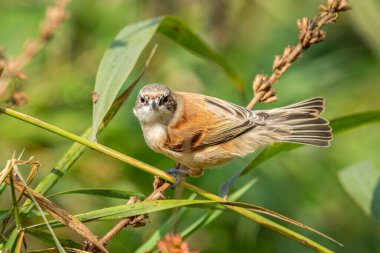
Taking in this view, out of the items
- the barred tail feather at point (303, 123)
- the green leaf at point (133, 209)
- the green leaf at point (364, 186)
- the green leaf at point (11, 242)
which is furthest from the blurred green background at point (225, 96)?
the green leaf at point (11, 242)

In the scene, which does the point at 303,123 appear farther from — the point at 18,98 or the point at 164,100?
the point at 18,98

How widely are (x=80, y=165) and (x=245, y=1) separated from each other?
2872 mm

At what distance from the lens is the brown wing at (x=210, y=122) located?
380cm

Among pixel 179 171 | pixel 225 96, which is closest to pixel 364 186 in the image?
pixel 179 171

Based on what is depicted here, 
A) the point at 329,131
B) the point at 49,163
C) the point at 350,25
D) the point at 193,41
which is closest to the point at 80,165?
the point at 49,163

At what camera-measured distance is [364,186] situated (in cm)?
307

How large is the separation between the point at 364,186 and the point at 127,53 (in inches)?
48.3

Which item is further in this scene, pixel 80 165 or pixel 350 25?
pixel 350 25

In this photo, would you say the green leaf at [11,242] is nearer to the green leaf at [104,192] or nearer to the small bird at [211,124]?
the green leaf at [104,192]

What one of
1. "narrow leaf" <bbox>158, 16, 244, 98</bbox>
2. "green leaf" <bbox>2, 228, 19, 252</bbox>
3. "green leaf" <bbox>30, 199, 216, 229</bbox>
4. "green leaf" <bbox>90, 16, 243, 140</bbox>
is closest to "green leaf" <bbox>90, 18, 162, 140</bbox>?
"green leaf" <bbox>90, 16, 243, 140</bbox>

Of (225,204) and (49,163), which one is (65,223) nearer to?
(225,204)

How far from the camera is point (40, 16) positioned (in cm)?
614

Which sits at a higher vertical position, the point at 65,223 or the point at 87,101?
the point at 87,101

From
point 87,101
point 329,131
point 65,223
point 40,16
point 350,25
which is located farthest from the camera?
point 350,25
